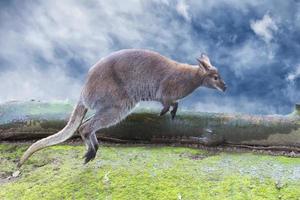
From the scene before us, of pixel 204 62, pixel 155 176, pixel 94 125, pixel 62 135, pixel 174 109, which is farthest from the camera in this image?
pixel 174 109

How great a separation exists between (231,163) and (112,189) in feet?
6.12

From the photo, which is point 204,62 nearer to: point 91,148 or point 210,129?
point 210,129

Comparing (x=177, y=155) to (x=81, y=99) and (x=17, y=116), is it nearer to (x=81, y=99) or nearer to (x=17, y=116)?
(x=81, y=99)

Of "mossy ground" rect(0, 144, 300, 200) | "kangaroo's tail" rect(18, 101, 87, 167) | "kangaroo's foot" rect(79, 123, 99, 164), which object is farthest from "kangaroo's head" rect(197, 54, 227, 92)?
"kangaroo's foot" rect(79, 123, 99, 164)

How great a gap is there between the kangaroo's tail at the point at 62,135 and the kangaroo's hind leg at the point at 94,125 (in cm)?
34

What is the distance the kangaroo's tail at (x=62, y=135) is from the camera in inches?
298

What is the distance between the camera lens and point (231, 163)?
7625 millimetres

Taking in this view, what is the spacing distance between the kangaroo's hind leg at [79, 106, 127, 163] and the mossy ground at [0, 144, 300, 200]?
Result: 0.96 ft

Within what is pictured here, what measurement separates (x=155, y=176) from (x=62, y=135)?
5.09 ft

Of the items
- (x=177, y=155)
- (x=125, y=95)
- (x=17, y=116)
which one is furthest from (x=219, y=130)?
(x=17, y=116)

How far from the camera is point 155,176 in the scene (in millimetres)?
7090

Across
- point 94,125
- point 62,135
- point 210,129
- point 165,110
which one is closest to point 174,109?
point 165,110

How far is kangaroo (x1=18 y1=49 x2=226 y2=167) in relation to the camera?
24.3ft

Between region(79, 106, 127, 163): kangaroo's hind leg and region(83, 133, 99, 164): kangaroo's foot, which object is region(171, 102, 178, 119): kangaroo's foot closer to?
region(79, 106, 127, 163): kangaroo's hind leg
